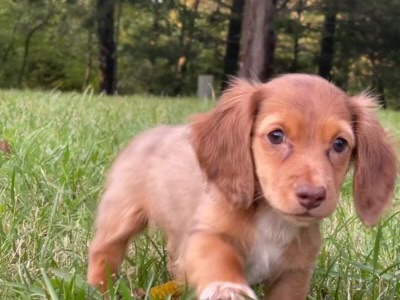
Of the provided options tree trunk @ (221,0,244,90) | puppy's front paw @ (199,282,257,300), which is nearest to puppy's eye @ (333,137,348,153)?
puppy's front paw @ (199,282,257,300)

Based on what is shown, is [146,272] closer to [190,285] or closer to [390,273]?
[190,285]

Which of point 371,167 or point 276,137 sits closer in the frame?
point 276,137

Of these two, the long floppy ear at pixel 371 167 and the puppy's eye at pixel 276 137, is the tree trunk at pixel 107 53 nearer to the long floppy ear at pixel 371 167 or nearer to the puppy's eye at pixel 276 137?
the long floppy ear at pixel 371 167

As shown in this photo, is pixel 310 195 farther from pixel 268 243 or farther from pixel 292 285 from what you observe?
pixel 292 285

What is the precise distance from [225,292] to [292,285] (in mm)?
440

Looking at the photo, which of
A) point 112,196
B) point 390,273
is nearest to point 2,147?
point 112,196

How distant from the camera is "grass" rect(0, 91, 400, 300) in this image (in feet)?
8.04

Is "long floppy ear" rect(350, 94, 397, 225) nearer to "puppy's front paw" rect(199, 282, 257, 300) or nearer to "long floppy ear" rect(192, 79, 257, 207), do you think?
"long floppy ear" rect(192, 79, 257, 207)

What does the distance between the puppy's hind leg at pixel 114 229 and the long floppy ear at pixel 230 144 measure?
35 centimetres

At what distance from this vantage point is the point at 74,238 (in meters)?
2.92

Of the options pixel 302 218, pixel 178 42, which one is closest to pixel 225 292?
pixel 302 218

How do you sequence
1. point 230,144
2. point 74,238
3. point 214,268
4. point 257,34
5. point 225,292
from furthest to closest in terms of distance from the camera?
1. point 257,34
2. point 74,238
3. point 230,144
4. point 214,268
5. point 225,292

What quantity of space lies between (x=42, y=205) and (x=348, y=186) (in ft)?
5.38

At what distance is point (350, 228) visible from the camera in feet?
11.4
